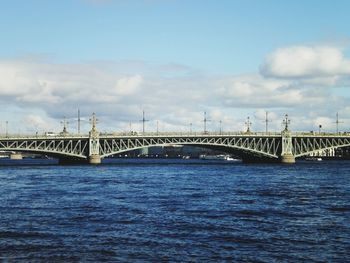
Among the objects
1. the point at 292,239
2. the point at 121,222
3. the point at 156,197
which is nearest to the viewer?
the point at 292,239

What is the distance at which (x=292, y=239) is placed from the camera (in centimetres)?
3034

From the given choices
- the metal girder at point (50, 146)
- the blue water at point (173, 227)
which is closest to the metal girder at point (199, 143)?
the metal girder at point (50, 146)

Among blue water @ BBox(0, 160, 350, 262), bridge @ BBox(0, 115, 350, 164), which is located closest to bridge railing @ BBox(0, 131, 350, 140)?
bridge @ BBox(0, 115, 350, 164)

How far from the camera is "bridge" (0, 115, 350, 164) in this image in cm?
12006

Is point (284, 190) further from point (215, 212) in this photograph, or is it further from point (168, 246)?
point (168, 246)

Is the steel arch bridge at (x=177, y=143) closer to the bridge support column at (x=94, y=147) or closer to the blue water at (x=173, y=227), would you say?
the bridge support column at (x=94, y=147)

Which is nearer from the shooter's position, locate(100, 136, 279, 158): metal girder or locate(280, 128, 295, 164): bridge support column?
locate(100, 136, 279, 158): metal girder

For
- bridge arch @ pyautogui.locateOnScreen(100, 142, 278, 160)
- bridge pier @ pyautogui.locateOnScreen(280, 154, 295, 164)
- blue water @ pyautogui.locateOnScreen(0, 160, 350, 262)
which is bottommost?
blue water @ pyautogui.locateOnScreen(0, 160, 350, 262)

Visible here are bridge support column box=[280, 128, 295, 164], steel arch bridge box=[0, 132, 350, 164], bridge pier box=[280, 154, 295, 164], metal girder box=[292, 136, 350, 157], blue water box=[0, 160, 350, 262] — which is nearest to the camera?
blue water box=[0, 160, 350, 262]

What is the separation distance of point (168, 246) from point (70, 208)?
1556cm

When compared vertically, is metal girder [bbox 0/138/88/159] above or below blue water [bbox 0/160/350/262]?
above

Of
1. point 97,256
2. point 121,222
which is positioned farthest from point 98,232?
point 97,256

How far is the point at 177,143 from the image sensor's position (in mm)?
124500

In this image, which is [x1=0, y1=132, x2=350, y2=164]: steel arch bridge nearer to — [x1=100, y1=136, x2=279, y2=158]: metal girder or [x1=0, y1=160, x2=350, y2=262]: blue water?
[x1=100, y1=136, x2=279, y2=158]: metal girder
